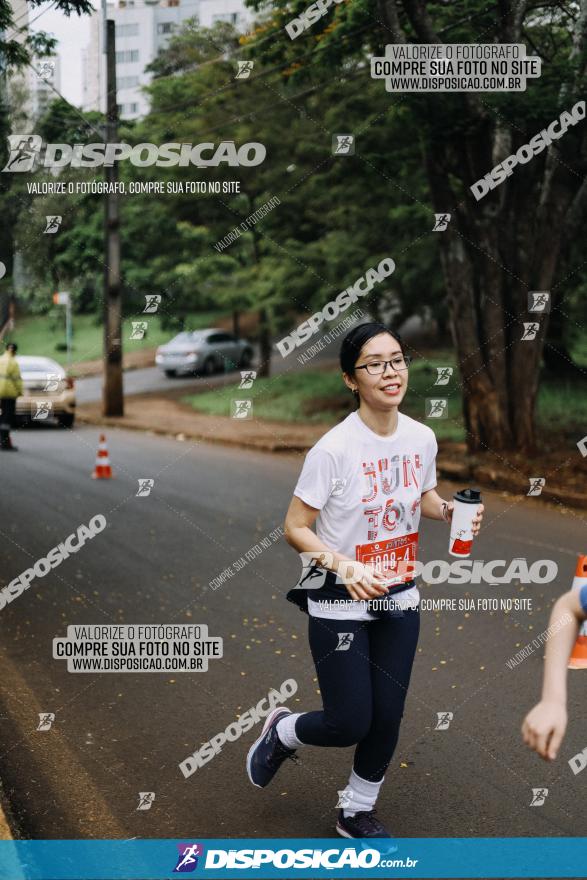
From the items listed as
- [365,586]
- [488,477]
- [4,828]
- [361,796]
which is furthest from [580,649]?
[488,477]

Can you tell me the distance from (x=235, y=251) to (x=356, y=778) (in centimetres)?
2216

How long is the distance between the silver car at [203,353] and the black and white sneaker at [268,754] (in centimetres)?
2724

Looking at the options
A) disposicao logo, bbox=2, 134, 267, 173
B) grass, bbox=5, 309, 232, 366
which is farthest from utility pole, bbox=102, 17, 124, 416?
grass, bbox=5, 309, 232, 366

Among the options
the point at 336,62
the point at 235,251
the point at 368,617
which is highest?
the point at 336,62

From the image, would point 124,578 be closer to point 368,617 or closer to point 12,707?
point 12,707

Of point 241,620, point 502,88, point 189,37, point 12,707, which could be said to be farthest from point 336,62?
point 12,707

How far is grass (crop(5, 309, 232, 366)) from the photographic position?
37500mm

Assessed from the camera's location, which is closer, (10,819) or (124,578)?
(10,819)

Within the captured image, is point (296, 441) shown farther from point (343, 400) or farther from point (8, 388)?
point (343, 400)

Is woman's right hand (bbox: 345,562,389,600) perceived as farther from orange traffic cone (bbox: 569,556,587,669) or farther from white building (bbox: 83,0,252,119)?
white building (bbox: 83,0,252,119)

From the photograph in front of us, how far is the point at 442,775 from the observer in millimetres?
4547

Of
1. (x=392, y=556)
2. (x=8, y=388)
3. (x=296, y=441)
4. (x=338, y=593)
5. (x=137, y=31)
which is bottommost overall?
(x=296, y=441)

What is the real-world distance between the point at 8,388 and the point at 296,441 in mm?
4374

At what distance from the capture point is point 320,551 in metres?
3.61
